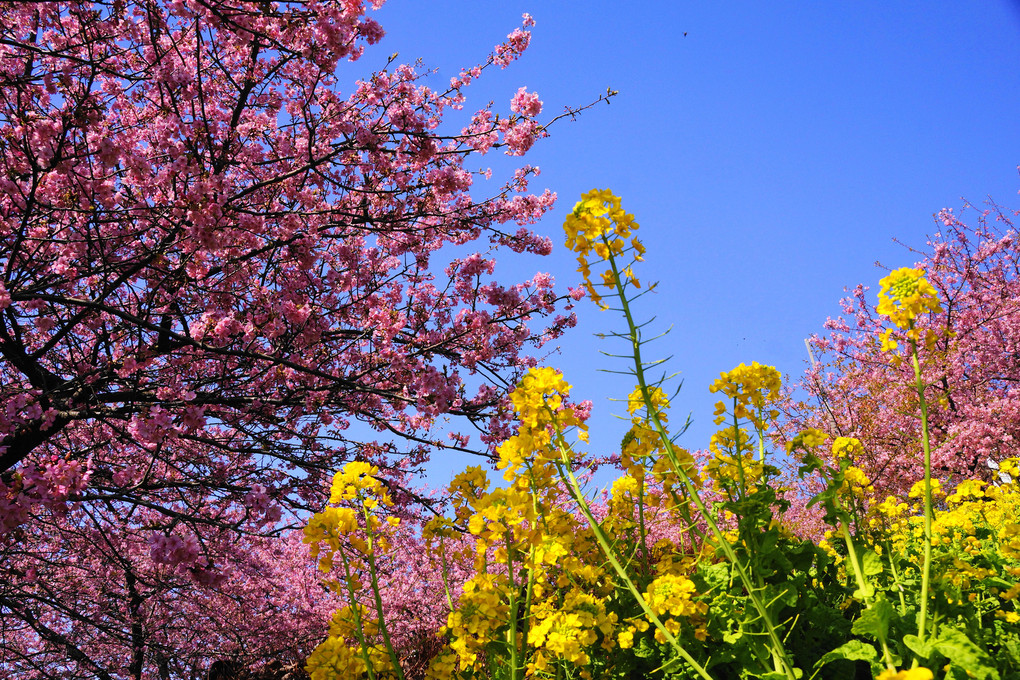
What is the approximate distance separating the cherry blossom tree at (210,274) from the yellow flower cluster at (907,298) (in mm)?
4205

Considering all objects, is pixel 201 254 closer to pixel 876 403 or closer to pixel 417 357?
pixel 417 357

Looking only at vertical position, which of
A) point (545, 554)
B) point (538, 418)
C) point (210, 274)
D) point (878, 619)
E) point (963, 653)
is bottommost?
point (963, 653)

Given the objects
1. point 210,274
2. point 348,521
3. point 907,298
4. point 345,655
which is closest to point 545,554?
point 348,521

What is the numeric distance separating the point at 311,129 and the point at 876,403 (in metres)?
15.2

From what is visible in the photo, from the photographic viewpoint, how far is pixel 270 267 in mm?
6773

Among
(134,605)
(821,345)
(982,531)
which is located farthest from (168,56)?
(821,345)

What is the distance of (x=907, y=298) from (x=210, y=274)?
6.13 m

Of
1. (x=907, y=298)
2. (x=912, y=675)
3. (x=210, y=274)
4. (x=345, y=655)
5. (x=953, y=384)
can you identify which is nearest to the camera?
(x=912, y=675)

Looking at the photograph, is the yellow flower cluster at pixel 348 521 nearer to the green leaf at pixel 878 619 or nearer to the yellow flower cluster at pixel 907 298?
the green leaf at pixel 878 619

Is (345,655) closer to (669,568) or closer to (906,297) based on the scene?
(669,568)

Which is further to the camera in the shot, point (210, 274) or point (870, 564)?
point (210, 274)

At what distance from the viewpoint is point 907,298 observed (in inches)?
98.2

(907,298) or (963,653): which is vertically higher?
(907,298)

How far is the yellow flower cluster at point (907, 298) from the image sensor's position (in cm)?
246
